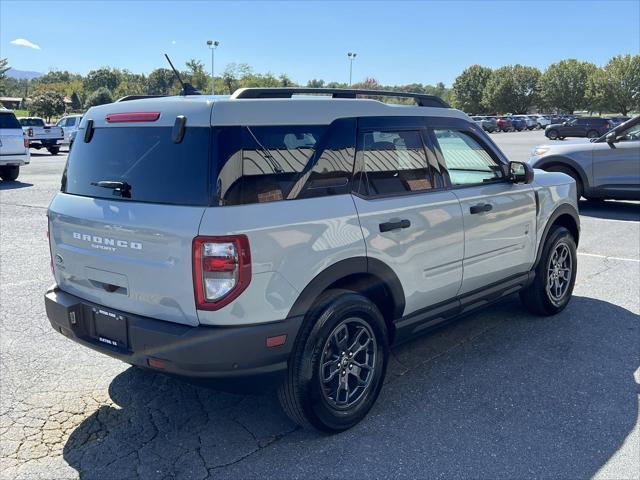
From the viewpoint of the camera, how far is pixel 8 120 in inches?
601

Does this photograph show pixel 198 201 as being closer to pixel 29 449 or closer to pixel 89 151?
pixel 89 151

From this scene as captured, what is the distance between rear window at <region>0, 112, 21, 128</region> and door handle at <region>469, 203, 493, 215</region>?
14.6 m

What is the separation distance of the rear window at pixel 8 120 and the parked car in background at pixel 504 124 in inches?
2071

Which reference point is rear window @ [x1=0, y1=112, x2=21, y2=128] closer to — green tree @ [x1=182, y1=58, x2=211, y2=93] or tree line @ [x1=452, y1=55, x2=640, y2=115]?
green tree @ [x1=182, y1=58, x2=211, y2=93]

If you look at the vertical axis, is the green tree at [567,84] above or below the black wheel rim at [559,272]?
above

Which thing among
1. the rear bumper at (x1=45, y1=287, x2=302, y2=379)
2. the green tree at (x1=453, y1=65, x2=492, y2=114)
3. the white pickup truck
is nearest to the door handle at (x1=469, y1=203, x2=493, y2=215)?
the rear bumper at (x1=45, y1=287, x2=302, y2=379)

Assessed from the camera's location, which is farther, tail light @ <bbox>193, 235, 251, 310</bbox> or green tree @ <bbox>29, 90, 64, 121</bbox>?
green tree @ <bbox>29, 90, 64, 121</bbox>

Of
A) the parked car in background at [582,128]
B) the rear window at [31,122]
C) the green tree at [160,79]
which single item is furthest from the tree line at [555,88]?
the rear window at [31,122]

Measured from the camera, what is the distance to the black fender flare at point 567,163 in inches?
426

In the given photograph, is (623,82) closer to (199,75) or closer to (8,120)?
(199,75)

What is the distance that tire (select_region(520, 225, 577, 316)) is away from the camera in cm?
503

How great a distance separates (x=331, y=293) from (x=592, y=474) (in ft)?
5.33

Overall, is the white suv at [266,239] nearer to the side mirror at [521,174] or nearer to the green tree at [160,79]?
the side mirror at [521,174]

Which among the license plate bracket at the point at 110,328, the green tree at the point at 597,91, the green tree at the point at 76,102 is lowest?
the license plate bracket at the point at 110,328
